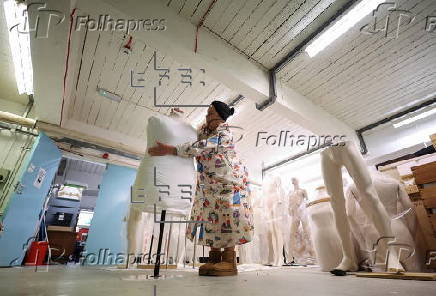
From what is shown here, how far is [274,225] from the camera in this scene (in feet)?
14.6

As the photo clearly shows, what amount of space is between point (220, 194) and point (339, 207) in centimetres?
130

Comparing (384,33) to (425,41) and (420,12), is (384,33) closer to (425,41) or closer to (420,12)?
(420,12)

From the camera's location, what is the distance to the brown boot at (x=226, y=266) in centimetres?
174

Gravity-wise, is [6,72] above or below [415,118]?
above

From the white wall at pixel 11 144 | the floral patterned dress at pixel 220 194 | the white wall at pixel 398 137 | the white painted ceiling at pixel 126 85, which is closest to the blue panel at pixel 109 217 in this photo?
the white painted ceiling at pixel 126 85

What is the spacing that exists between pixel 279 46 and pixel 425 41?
94.3 inches

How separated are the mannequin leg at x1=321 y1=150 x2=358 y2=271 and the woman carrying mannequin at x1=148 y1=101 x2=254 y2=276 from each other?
97 cm

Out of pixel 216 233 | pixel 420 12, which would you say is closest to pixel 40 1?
pixel 216 233

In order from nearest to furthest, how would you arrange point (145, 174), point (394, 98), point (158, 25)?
point (145, 174) → point (158, 25) → point (394, 98)

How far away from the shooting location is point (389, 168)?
3258 millimetres

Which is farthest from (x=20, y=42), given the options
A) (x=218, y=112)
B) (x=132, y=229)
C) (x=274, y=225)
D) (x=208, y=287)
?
(x=274, y=225)

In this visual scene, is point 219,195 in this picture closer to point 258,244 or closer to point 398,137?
point 258,244

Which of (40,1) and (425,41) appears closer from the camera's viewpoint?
(40,1)

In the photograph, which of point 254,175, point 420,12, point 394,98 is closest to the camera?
point 420,12
